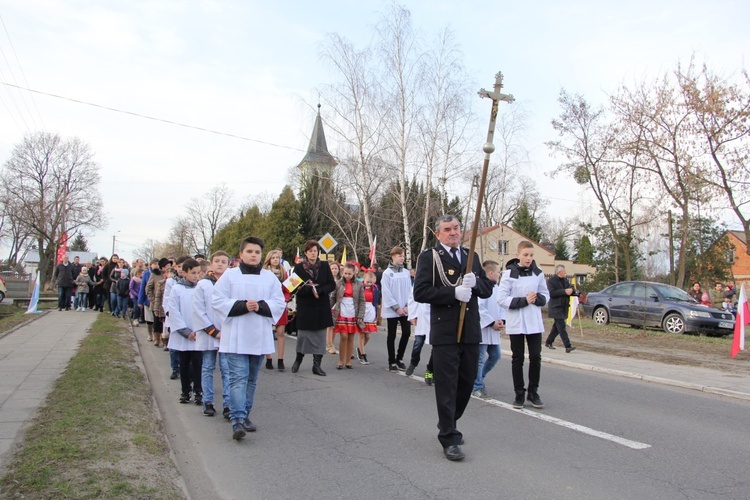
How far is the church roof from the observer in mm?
29938

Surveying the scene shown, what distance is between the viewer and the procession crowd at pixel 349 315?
501 centimetres

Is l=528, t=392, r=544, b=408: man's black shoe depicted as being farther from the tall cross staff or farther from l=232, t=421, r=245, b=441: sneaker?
l=232, t=421, r=245, b=441: sneaker

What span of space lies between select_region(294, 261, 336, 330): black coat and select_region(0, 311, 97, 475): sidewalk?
3.49 m

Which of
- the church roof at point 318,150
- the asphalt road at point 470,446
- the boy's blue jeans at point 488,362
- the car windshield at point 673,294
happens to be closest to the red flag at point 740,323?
the asphalt road at point 470,446

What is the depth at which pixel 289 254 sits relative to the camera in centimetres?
5081

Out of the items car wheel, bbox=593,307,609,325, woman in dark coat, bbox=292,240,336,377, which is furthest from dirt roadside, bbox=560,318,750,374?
woman in dark coat, bbox=292,240,336,377

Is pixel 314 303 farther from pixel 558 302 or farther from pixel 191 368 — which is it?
pixel 558 302

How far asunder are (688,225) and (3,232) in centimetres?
6414

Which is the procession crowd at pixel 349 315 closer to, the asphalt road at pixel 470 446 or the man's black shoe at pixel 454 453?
the man's black shoe at pixel 454 453

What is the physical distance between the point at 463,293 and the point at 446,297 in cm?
18

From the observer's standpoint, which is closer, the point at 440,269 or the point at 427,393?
the point at 440,269

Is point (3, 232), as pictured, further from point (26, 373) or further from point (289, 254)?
point (26, 373)

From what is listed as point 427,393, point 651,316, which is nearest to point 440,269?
point 427,393

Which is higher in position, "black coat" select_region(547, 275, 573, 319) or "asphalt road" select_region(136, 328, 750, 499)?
"black coat" select_region(547, 275, 573, 319)
